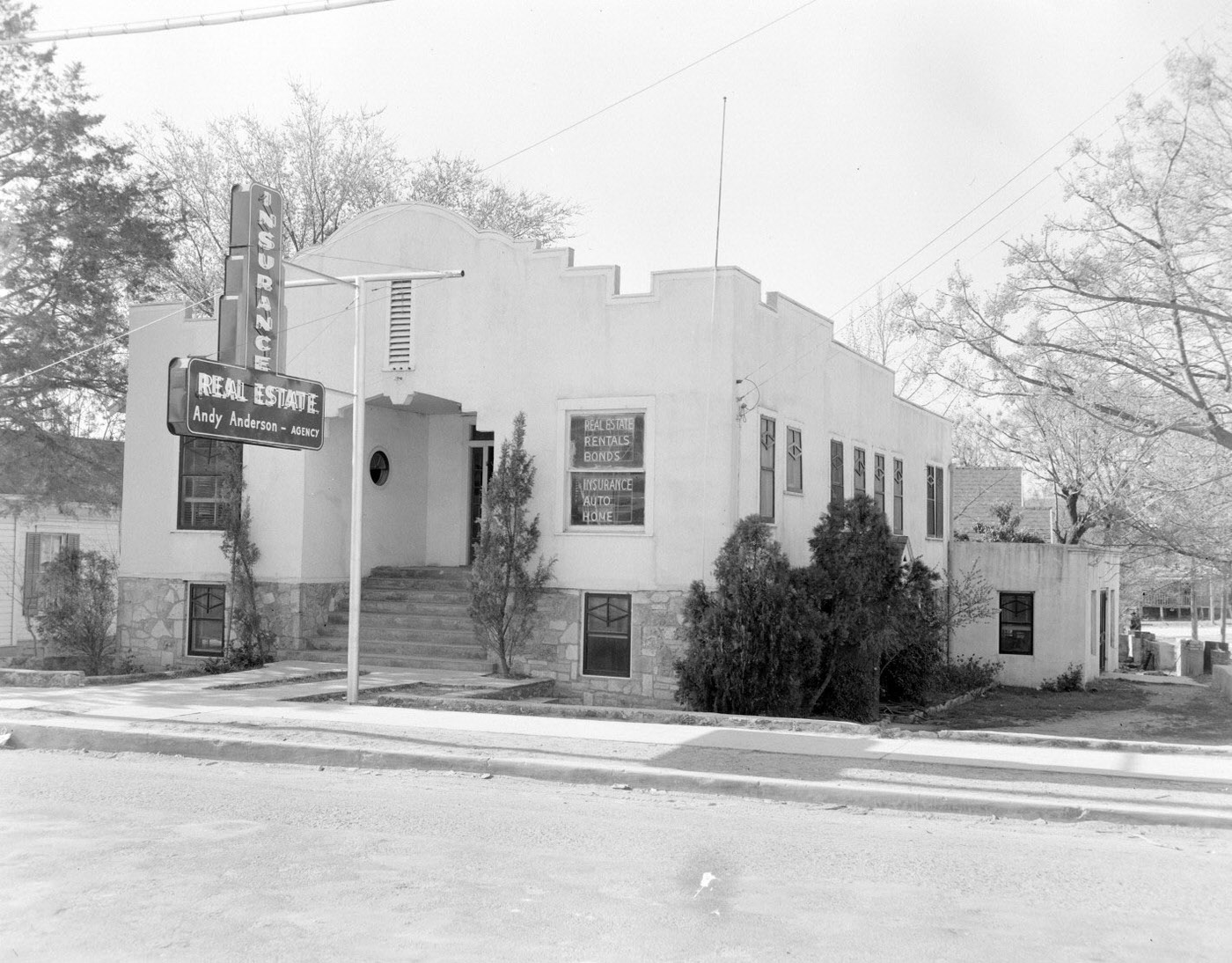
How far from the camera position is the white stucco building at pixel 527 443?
16.0 m

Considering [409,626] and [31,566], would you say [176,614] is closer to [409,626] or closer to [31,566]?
[409,626]

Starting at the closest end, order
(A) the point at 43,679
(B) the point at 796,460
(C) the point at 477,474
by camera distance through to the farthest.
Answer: (A) the point at 43,679
(B) the point at 796,460
(C) the point at 477,474

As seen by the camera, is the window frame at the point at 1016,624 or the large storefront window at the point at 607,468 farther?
the window frame at the point at 1016,624

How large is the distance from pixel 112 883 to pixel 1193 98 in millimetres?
16361

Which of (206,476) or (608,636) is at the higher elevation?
(206,476)

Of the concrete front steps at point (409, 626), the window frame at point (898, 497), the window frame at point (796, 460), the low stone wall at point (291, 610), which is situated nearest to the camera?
the concrete front steps at point (409, 626)

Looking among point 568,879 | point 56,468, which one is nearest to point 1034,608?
point 56,468

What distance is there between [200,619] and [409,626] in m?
3.44

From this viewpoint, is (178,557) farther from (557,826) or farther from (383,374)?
(557,826)

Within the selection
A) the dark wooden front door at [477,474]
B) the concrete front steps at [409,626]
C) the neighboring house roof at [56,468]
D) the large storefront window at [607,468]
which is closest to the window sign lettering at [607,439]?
the large storefront window at [607,468]

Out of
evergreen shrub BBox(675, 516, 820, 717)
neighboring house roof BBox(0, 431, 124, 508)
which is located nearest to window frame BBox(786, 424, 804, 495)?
evergreen shrub BBox(675, 516, 820, 717)

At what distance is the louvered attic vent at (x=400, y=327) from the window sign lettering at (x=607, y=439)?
279 centimetres

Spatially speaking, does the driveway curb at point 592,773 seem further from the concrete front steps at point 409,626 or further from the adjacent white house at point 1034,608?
the adjacent white house at point 1034,608

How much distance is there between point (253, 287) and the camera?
48.5 ft
